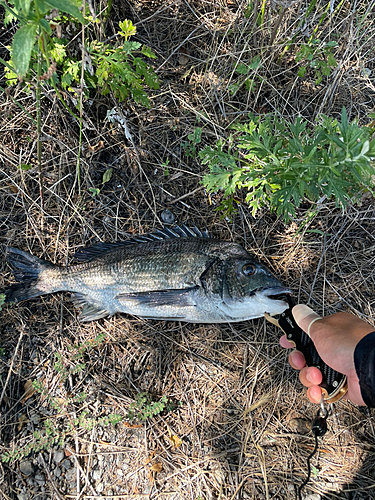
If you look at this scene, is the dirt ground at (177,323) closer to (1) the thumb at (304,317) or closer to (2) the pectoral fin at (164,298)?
(2) the pectoral fin at (164,298)

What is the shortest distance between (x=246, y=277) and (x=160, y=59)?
3275 millimetres

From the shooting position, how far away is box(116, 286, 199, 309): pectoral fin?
12.0ft

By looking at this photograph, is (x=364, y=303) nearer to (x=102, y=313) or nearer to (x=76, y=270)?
(x=102, y=313)

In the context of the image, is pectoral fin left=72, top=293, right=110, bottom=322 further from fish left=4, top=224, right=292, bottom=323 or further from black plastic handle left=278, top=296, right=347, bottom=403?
black plastic handle left=278, top=296, right=347, bottom=403

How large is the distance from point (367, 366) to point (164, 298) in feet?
6.99

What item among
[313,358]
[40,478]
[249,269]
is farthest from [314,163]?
[40,478]

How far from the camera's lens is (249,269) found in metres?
3.53

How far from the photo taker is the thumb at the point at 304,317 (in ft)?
10.2

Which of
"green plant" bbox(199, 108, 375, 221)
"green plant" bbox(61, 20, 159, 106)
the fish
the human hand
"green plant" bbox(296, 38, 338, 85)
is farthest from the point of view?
"green plant" bbox(296, 38, 338, 85)

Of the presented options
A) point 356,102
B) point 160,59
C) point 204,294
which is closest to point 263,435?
point 204,294

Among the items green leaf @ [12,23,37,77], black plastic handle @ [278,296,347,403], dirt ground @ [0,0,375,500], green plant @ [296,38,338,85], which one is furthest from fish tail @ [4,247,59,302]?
green plant @ [296,38,338,85]

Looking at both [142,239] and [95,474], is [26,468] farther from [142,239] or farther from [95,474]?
[142,239]

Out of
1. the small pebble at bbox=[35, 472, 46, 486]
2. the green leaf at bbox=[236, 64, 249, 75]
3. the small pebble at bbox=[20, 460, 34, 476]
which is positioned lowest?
the small pebble at bbox=[35, 472, 46, 486]

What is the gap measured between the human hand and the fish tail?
3018mm
